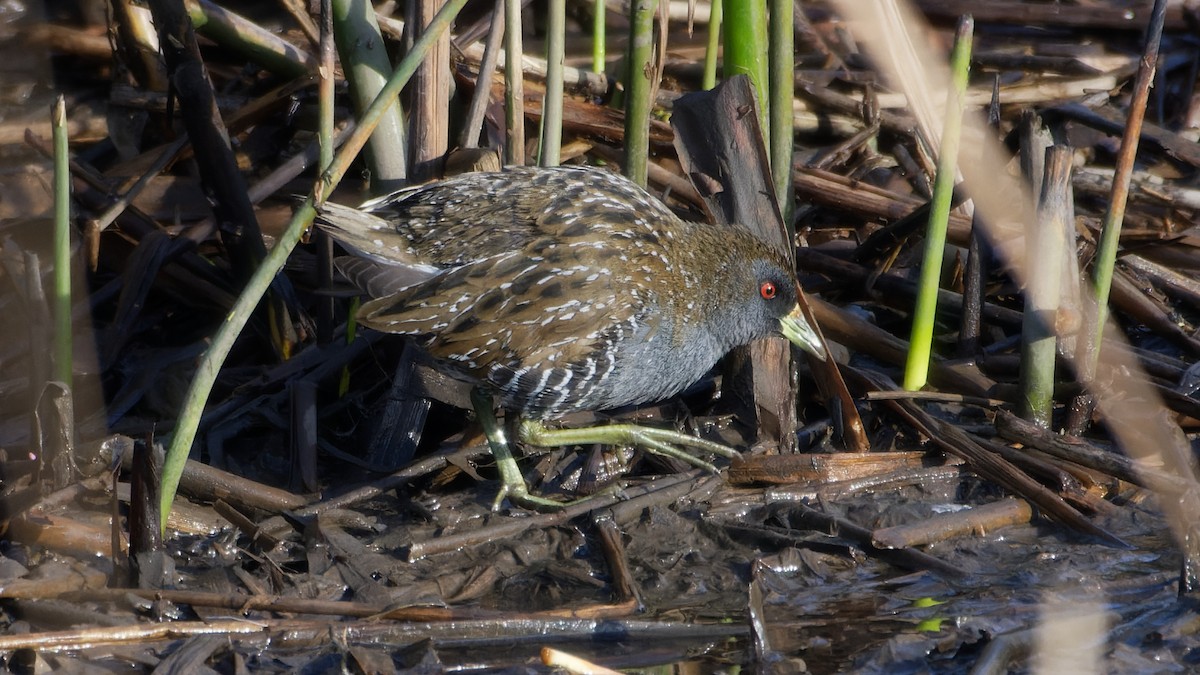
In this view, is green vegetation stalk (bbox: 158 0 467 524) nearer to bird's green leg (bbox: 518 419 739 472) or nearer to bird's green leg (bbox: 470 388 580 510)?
bird's green leg (bbox: 470 388 580 510)

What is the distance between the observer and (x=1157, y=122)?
6.71 metres

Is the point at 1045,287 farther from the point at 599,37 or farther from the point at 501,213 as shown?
the point at 599,37

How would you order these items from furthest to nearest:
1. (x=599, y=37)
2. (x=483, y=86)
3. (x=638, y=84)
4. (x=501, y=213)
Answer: (x=599, y=37)
(x=483, y=86)
(x=638, y=84)
(x=501, y=213)

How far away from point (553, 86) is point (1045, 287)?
1927 millimetres

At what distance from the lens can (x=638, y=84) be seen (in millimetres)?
4574

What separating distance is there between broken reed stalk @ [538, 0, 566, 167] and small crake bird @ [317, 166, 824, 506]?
0.73 ft

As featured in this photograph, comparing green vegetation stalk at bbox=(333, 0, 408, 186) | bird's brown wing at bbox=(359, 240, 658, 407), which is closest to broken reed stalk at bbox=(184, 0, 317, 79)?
green vegetation stalk at bbox=(333, 0, 408, 186)

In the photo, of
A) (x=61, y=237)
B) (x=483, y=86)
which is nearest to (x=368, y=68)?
(x=483, y=86)

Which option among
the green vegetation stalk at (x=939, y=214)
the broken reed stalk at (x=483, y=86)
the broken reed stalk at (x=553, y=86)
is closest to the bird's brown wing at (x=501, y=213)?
the broken reed stalk at (x=553, y=86)

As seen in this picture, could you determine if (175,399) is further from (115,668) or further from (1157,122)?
(1157,122)

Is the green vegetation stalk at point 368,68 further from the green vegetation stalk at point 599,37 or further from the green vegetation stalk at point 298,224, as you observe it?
the green vegetation stalk at point 599,37

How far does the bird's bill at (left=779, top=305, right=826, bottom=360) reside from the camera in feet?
15.4

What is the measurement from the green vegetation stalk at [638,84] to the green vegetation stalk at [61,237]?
191 centimetres

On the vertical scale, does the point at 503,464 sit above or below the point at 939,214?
below
